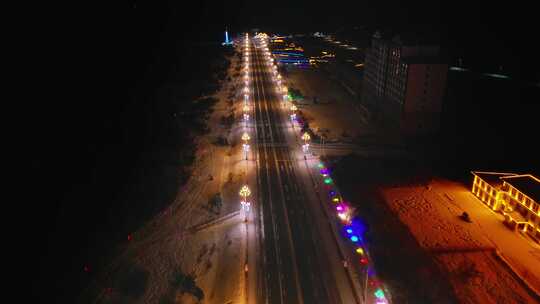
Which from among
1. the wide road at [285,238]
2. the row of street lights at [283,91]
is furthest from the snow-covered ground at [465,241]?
the row of street lights at [283,91]

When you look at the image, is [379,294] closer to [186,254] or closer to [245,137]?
[186,254]

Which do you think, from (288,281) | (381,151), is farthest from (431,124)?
(288,281)

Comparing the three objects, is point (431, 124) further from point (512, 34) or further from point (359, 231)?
point (512, 34)

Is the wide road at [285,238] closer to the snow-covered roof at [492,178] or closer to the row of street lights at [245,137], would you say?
the row of street lights at [245,137]

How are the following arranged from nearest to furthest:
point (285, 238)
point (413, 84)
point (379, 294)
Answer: point (379, 294) → point (285, 238) → point (413, 84)

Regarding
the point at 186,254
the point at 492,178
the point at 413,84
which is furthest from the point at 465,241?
the point at 413,84

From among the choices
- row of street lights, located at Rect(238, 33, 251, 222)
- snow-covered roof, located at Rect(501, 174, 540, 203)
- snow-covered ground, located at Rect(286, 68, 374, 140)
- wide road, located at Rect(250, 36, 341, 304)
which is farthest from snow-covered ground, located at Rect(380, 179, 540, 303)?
snow-covered ground, located at Rect(286, 68, 374, 140)
